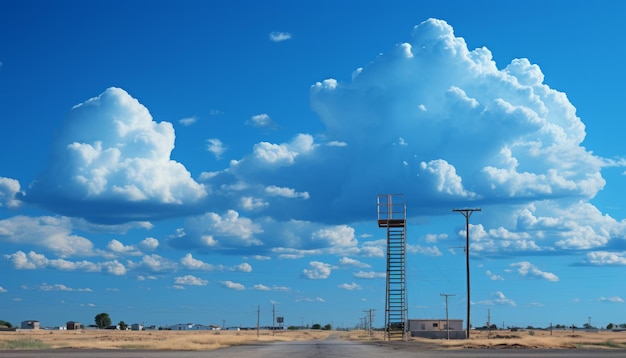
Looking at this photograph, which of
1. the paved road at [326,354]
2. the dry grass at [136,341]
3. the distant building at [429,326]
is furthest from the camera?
the distant building at [429,326]

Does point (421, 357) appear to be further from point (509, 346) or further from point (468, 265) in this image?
point (468, 265)

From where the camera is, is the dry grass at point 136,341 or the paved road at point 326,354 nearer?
the paved road at point 326,354

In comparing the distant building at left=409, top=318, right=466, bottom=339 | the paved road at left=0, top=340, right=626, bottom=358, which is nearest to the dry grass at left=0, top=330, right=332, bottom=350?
the paved road at left=0, top=340, right=626, bottom=358

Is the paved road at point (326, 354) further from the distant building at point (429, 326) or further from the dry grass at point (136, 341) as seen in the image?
the distant building at point (429, 326)

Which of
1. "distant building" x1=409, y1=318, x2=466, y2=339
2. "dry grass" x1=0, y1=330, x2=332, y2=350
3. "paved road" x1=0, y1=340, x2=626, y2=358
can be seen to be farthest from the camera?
"distant building" x1=409, y1=318, x2=466, y2=339

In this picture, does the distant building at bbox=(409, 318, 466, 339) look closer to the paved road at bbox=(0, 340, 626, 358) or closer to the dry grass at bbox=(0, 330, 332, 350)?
the dry grass at bbox=(0, 330, 332, 350)

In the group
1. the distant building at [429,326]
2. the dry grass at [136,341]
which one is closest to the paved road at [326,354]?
the dry grass at [136,341]

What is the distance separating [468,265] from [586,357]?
35305mm

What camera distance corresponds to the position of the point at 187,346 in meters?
73.5

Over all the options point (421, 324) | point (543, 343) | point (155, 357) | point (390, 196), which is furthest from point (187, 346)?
point (421, 324)

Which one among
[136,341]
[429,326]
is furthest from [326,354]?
[429,326]

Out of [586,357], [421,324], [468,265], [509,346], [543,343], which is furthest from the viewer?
[421,324]

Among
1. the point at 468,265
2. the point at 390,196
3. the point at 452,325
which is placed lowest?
the point at 452,325

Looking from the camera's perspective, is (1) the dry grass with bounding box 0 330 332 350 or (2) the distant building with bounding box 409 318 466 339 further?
(2) the distant building with bounding box 409 318 466 339
